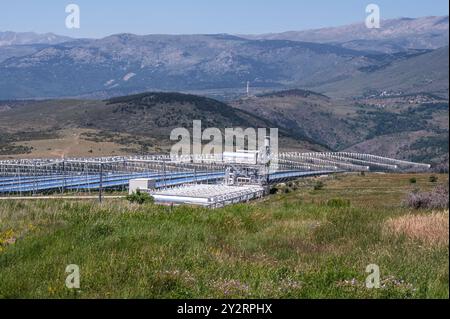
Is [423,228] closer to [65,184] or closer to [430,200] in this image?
[430,200]

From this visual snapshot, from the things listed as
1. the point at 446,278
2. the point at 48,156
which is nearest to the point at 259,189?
the point at 446,278

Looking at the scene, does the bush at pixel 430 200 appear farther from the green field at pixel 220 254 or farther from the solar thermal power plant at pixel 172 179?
the solar thermal power plant at pixel 172 179

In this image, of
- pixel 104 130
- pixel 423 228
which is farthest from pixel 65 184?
pixel 104 130

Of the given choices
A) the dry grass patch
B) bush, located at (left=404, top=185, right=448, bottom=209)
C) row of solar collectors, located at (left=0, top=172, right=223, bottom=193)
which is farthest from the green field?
row of solar collectors, located at (left=0, top=172, right=223, bottom=193)

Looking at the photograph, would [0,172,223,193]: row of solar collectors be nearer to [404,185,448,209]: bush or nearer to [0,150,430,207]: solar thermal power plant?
[0,150,430,207]: solar thermal power plant
